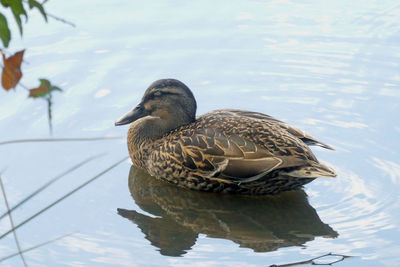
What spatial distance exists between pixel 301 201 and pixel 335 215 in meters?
0.38

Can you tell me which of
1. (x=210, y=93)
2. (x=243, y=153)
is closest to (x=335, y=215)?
(x=243, y=153)

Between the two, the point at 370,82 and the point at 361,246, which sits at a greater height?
the point at 370,82

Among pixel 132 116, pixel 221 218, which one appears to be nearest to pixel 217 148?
pixel 221 218

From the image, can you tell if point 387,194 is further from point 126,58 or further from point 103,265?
point 126,58

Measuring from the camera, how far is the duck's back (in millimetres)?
5672

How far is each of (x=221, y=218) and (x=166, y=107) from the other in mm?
1228

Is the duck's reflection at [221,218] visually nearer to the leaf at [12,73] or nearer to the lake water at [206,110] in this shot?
the lake water at [206,110]

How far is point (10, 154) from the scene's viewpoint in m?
6.46

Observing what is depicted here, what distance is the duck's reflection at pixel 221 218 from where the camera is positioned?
533cm

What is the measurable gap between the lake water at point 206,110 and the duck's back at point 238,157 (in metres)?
0.16

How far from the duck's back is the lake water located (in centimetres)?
16

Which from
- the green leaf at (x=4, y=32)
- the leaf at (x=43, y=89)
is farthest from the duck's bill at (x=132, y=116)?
the leaf at (x=43, y=89)

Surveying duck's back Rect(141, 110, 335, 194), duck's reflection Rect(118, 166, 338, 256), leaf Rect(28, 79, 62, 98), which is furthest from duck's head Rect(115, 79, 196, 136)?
leaf Rect(28, 79, 62, 98)

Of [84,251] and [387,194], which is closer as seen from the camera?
[84,251]
